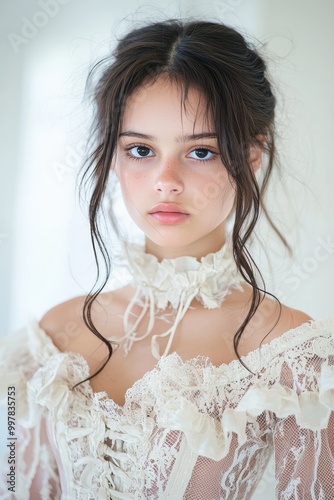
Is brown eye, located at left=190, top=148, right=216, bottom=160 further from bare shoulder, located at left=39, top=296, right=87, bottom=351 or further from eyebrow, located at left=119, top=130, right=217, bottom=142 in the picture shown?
bare shoulder, located at left=39, top=296, right=87, bottom=351

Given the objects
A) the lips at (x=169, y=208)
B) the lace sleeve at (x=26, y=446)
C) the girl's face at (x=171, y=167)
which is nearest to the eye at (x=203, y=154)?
the girl's face at (x=171, y=167)

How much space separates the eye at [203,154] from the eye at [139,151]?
9cm

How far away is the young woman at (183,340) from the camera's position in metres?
1.11

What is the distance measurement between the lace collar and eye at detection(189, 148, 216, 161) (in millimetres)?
192

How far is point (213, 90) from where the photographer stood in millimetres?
1147

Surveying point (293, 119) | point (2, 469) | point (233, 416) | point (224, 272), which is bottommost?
point (2, 469)

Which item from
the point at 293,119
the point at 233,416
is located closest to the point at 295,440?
the point at 233,416

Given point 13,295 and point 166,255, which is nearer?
point 166,255

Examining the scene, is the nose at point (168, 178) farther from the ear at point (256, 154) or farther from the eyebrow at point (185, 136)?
the ear at point (256, 154)

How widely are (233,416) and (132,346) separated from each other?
29 centimetres

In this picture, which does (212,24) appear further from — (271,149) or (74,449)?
(74,449)

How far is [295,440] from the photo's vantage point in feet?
3.65

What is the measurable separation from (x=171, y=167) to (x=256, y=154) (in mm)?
202

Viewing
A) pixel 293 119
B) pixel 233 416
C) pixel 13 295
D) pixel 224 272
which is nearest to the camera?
pixel 233 416
